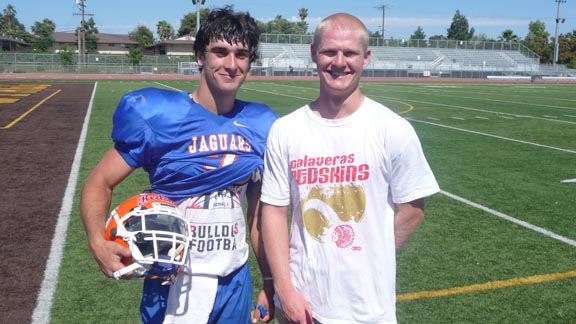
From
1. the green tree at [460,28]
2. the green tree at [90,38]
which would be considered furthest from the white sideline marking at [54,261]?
the green tree at [460,28]

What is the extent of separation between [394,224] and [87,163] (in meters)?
7.75

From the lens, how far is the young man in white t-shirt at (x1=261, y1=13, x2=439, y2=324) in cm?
201

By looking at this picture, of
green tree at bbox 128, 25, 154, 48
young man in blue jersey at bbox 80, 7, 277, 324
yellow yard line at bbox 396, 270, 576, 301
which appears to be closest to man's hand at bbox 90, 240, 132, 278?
young man in blue jersey at bbox 80, 7, 277, 324

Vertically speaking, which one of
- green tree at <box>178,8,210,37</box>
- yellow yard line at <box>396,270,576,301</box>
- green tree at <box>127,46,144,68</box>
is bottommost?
yellow yard line at <box>396,270,576,301</box>

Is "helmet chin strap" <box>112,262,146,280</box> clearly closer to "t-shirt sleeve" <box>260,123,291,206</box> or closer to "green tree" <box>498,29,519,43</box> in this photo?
"t-shirt sleeve" <box>260,123,291,206</box>

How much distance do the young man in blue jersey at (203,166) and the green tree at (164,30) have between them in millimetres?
96880

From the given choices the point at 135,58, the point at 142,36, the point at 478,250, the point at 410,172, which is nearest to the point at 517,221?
the point at 478,250

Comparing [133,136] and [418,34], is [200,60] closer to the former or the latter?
[133,136]

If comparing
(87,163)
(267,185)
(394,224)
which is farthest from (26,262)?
(87,163)

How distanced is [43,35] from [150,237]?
100142mm

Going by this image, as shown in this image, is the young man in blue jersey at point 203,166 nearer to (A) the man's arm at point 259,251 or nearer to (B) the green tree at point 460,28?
(A) the man's arm at point 259,251

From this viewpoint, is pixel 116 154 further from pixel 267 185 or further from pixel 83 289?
pixel 83 289

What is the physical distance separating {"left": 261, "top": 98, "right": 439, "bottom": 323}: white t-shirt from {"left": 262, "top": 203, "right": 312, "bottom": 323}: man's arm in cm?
8

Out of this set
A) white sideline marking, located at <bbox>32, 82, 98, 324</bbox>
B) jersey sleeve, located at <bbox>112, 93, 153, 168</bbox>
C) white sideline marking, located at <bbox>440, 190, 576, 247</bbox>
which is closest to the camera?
jersey sleeve, located at <bbox>112, 93, 153, 168</bbox>
